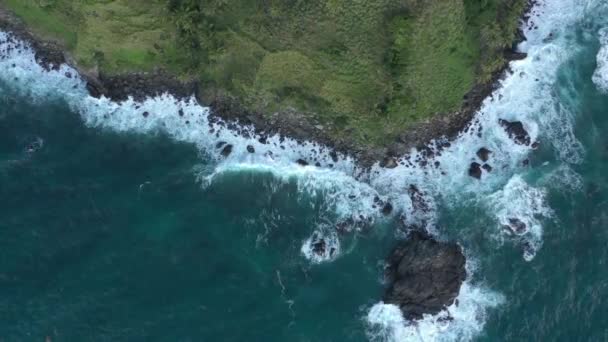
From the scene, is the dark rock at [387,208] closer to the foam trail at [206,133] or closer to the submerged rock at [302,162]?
the foam trail at [206,133]

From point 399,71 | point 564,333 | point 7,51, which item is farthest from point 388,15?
point 7,51

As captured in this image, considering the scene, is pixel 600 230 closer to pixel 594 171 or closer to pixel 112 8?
pixel 594 171

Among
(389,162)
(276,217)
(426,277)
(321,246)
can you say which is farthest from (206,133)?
(426,277)

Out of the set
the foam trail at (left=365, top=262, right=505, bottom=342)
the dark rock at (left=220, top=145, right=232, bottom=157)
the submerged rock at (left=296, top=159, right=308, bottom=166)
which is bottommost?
the foam trail at (left=365, top=262, right=505, bottom=342)

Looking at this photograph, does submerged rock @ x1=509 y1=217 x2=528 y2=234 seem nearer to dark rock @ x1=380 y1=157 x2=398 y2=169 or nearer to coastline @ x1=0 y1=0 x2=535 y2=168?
coastline @ x1=0 y1=0 x2=535 y2=168

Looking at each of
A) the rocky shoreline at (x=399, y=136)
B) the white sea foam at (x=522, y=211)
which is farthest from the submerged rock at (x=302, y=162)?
the white sea foam at (x=522, y=211)

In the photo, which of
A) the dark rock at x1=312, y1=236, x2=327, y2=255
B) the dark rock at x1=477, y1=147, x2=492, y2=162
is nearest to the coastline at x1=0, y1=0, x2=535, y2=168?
the dark rock at x1=477, y1=147, x2=492, y2=162
